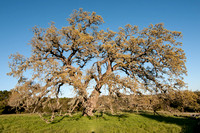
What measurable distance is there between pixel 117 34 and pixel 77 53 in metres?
5.07

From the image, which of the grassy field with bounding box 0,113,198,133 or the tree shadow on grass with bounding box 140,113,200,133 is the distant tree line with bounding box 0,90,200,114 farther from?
the tree shadow on grass with bounding box 140,113,200,133

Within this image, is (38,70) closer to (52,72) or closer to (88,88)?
(52,72)

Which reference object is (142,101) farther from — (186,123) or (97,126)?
(186,123)

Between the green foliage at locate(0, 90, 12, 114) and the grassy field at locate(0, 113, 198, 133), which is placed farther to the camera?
the green foliage at locate(0, 90, 12, 114)

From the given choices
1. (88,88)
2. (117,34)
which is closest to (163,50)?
(117,34)

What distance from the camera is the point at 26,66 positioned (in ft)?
44.5

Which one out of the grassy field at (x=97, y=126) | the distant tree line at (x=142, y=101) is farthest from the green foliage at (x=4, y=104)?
the distant tree line at (x=142, y=101)

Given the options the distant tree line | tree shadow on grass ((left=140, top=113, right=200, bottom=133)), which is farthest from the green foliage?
tree shadow on grass ((left=140, top=113, right=200, bottom=133))

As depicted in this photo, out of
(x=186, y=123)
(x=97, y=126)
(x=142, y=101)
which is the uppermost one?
(x=142, y=101)

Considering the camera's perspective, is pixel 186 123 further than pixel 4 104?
No

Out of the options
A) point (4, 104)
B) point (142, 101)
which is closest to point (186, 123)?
point (142, 101)

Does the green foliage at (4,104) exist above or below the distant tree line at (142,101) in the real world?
below

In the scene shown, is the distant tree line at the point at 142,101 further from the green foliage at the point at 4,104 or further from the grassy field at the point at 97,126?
the green foliage at the point at 4,104

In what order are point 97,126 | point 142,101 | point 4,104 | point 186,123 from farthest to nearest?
point 4,104 → point 186,123 → point 142,101 → point 97,126
